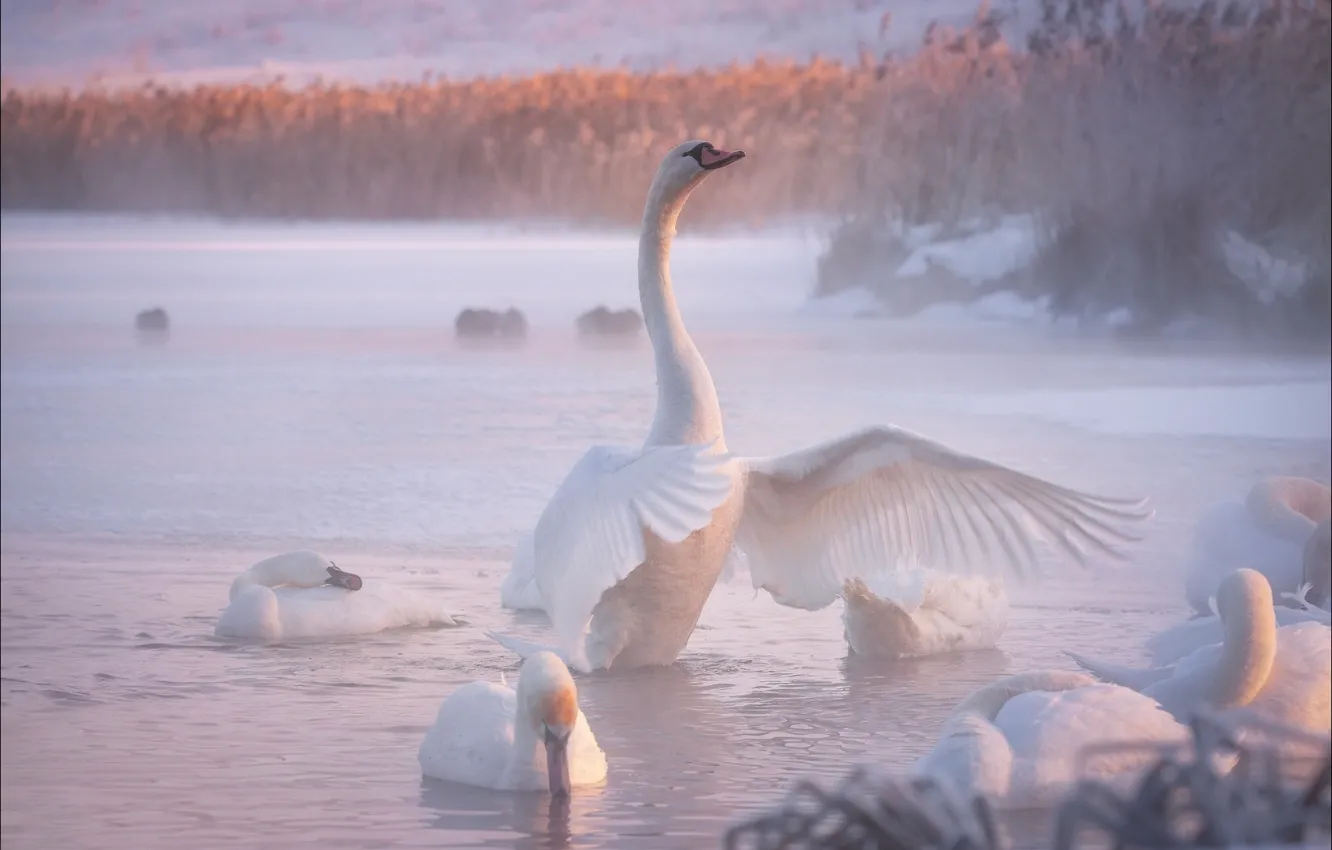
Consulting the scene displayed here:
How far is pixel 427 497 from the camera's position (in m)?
7.89

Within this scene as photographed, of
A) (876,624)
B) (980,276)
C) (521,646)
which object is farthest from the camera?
(980,276)

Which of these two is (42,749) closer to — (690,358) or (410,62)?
(690,358)

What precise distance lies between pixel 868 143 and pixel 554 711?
10.3m

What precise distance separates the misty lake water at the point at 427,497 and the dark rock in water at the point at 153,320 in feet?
0.49

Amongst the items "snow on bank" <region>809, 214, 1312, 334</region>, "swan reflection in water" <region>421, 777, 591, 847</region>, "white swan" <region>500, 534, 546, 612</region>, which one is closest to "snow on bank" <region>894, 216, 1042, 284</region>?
"snow on bank" <region>809, 214, 1312, 334</region>

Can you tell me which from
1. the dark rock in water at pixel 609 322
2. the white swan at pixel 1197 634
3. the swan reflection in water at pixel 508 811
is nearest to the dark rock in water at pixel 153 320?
the dark rock in water at pixel 609 322

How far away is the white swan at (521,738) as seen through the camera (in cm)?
398

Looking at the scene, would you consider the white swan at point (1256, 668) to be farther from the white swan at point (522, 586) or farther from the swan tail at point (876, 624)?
the white swan at point (522, 586)

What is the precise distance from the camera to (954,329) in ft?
43.8

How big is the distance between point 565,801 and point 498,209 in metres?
11.5

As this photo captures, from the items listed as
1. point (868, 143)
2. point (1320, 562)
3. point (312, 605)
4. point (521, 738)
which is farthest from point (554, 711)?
point (868, 143)

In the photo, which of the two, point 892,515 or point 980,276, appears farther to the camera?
point 980,276

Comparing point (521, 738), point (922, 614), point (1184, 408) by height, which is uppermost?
point (1184, 408)

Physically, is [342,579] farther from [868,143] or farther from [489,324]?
[868,143]
